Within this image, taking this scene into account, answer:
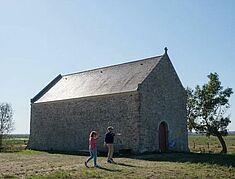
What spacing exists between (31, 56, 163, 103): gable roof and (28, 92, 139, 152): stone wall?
1.90ft

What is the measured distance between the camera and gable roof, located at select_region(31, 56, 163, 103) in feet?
82.2

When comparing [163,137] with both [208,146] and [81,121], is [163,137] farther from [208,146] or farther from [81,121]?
[208,146]

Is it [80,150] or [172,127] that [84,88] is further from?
[172,127]

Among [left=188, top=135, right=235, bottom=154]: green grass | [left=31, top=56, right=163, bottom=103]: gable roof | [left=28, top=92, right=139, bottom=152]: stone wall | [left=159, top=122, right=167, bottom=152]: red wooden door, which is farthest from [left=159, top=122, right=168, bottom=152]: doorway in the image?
[left=188, top=135, right=235, bottom=154]: green grass

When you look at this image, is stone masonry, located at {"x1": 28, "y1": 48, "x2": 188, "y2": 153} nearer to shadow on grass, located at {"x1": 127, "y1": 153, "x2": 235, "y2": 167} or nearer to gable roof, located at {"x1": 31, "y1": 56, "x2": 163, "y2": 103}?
gable roof, located at {"x1": 31, "y1": 56, "x2": 163, "y2": 103}

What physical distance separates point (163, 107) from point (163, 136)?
7.12ft

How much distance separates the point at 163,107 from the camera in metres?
25.6

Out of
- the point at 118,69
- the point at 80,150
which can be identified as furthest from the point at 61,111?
the point at 118,69

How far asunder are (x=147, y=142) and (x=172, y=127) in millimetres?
3440

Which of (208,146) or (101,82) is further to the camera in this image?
(208,146)

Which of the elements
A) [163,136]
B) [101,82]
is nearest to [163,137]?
[163,136]

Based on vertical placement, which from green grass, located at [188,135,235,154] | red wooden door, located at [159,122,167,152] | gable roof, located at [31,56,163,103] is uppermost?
gable roof, located at [31,56,163,103]

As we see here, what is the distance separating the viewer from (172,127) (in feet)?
85.6

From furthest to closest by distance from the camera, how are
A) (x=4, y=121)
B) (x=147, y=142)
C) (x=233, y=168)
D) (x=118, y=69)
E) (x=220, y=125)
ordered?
(x=4, y=121) < (x=220, y=125) < (x=118, y=69) < (x=147, y=142) < (x=233, y=168)
